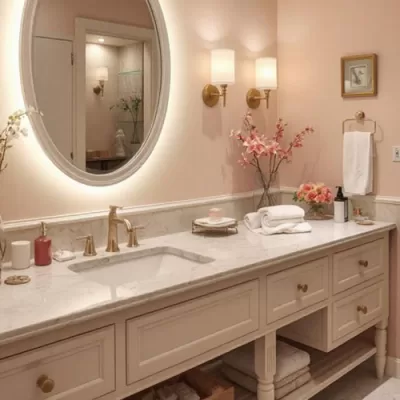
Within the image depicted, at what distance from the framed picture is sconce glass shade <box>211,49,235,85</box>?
0.66 metres

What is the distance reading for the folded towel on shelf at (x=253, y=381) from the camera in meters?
2.32

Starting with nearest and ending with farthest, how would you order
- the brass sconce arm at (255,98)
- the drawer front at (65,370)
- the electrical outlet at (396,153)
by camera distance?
the drawer front at (65,370)
the electrical outlet at (396,153)
the brass sconce arm at (255,98)

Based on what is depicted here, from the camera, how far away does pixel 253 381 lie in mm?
2381

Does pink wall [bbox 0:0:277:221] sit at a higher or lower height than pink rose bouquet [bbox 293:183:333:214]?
higher

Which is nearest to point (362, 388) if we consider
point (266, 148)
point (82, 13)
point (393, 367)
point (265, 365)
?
point (393, 367)

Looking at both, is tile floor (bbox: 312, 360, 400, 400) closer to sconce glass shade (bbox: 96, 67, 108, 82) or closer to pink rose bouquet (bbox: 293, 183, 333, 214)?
pink rose bouquet (bbox: 293, 183, 333, 214)

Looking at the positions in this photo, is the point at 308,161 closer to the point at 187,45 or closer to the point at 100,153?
the point at 187,45

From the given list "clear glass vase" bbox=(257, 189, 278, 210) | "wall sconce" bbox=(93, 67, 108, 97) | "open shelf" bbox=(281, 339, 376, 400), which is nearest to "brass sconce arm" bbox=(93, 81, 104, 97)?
"wall sconce" bbox=(93, 67, 108, 97)

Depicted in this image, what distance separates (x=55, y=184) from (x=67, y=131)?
0.22m

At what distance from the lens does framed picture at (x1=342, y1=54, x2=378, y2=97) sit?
9.02 feet

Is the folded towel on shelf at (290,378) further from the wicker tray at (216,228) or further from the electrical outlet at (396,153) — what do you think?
the electrical outlet at (396,153)

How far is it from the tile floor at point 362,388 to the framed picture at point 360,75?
1507 millimetres

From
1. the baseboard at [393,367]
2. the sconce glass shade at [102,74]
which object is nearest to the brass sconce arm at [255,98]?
the sconce glass shade at [102,74]

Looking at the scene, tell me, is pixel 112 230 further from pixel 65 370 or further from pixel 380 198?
pixel 380 198
